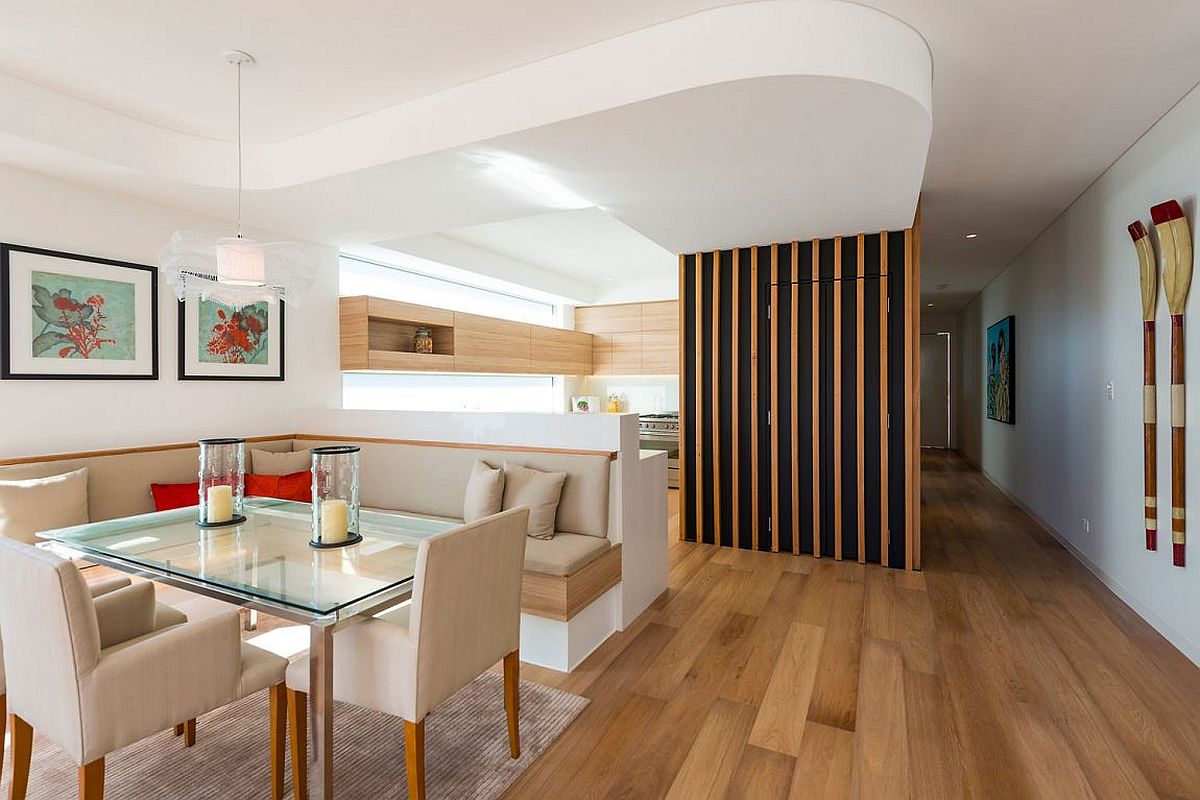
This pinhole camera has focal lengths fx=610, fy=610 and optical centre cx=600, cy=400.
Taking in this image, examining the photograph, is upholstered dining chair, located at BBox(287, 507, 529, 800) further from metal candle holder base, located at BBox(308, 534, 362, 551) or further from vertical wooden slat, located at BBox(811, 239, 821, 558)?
vertical wooden slat, located at BBox(811, 239, 821, 558)

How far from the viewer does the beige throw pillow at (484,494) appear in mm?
3113

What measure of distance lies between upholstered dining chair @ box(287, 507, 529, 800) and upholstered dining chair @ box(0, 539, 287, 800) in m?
0.25

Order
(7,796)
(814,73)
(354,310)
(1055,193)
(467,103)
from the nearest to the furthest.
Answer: (7,796) → (814,73) → (467,103) → (1055,193) → (354,310)

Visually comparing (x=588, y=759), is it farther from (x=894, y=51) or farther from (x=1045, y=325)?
(x=1045, y=325)

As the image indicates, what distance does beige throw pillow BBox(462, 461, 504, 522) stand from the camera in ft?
10.2

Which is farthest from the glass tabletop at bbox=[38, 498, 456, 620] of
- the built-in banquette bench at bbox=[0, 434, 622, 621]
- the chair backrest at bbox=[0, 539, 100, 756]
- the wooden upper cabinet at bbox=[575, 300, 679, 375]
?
the wooden upper cabinet at bbox=[575, 300, 679, 375]

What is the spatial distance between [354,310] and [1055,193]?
5132mm

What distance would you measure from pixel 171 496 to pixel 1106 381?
558cm

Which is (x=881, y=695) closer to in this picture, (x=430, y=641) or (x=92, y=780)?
(x=430, y=641)

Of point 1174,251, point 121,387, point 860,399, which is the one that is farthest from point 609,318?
point 1174,251

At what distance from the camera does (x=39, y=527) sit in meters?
2.90

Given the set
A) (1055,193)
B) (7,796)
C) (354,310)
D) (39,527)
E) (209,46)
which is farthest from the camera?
(354,310)

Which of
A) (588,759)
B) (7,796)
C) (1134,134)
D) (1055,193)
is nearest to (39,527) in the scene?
(7,796)

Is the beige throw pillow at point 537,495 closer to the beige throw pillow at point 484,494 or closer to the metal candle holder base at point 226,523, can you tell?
the beige throw pillow at point 484,494
